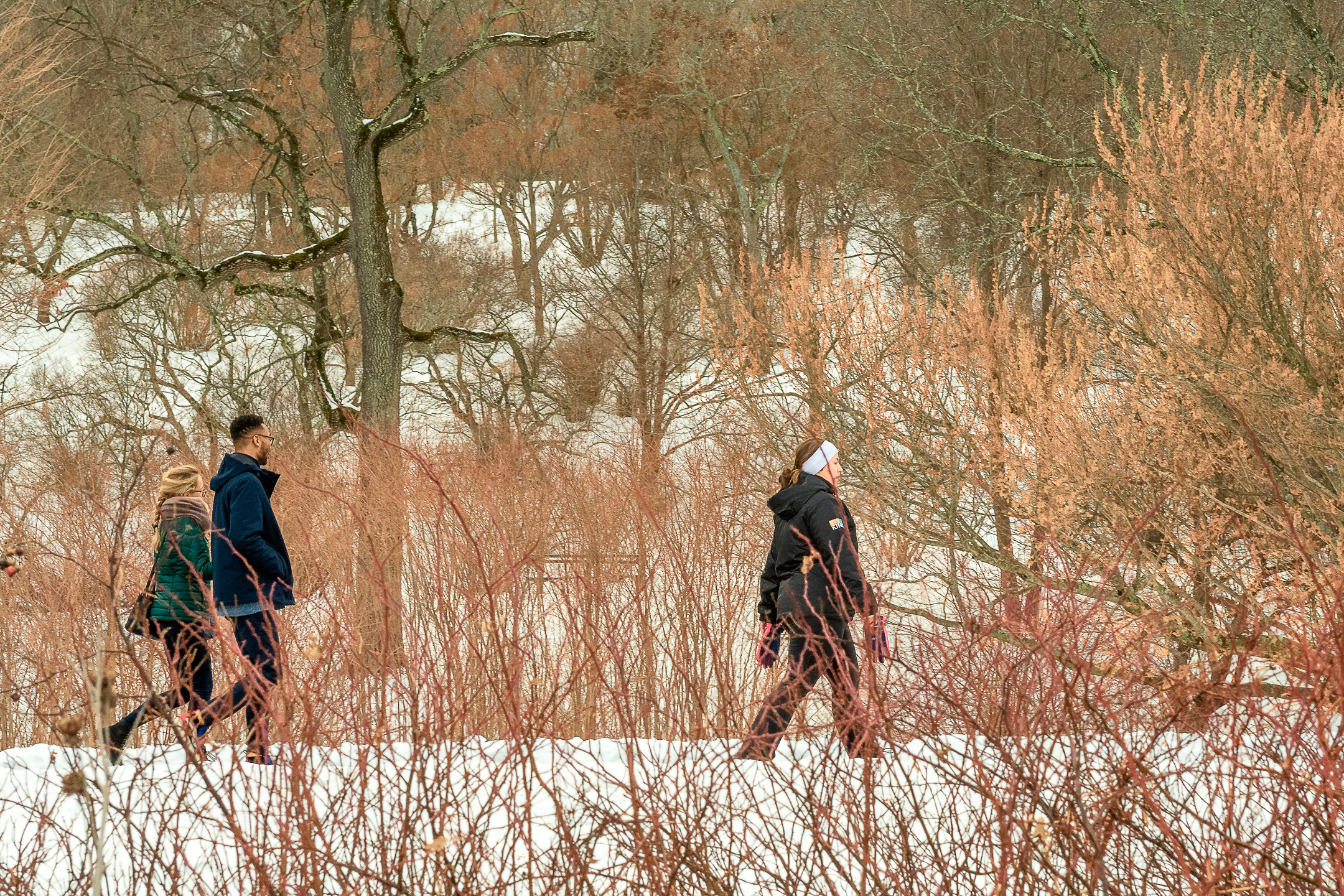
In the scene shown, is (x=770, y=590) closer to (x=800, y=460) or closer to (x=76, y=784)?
(x=800, y=460)

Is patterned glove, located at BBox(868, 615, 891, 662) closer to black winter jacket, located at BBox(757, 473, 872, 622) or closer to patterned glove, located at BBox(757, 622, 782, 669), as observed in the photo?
patterned glove, located at BBox(757, 622, 782, 669)

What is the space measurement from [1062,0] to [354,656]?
15709 mm

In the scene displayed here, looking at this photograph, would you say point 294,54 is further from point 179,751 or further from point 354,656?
point 354,656

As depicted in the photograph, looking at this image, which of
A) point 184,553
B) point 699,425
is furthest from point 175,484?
point 699,425

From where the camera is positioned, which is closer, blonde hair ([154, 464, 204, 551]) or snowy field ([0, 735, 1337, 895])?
snowy field ([0, 735, 1337, 895])

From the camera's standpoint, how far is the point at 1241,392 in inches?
250

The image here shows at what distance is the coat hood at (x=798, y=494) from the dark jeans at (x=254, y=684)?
2065mm

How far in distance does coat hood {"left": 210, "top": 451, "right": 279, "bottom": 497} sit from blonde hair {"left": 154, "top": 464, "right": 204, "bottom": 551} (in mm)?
94

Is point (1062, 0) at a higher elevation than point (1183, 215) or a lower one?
higher

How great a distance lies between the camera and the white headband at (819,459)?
4945 mm

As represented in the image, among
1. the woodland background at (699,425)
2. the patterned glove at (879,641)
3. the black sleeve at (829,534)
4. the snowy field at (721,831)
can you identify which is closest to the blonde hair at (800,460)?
the black sleeve at (829,534)

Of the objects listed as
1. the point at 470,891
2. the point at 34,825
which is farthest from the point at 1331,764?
the point at 34,825

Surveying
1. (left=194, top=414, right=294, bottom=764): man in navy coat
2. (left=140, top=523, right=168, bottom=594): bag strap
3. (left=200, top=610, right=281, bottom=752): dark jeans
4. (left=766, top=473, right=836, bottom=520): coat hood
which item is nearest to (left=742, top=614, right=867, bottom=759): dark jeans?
(left=766, top=473, right=836, bottom=520): coat hood

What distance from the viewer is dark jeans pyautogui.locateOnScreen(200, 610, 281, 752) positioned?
2.49m
